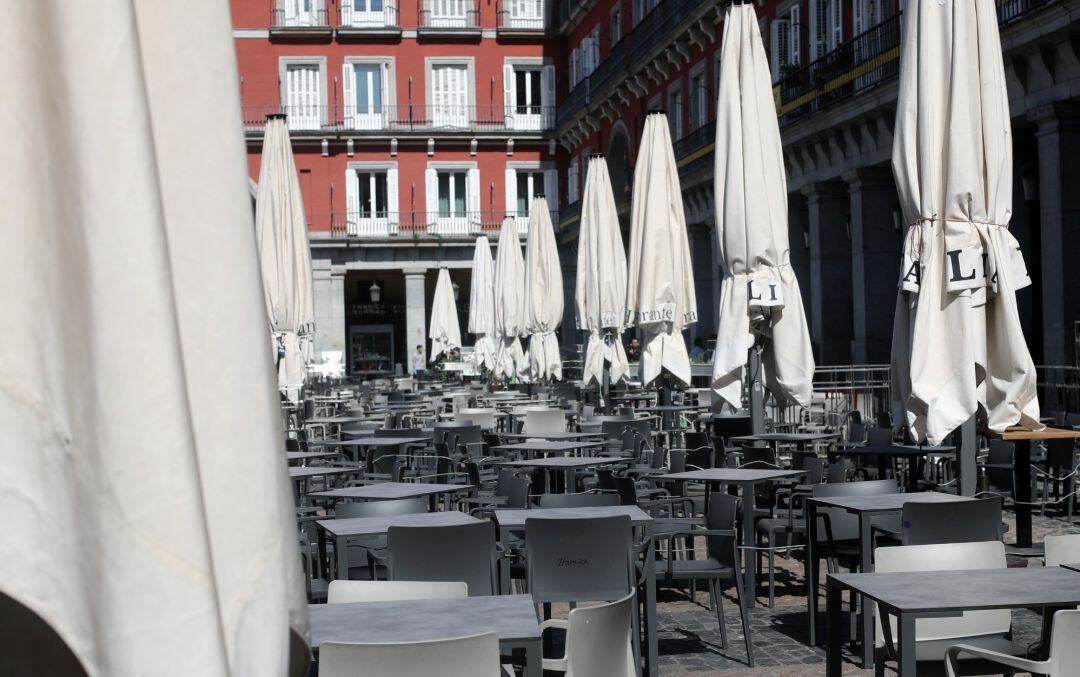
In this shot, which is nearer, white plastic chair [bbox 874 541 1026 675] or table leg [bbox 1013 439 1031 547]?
white plastic chair [bbox 874 541 1026 675]

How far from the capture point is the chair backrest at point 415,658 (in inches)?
128

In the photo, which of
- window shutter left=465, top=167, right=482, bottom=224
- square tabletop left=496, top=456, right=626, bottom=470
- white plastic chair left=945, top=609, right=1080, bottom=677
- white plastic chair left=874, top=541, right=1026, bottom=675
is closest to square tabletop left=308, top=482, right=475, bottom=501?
square tabletop left=496, top=456, right=626, bottom=470

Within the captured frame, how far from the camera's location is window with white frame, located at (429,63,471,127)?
4497cm

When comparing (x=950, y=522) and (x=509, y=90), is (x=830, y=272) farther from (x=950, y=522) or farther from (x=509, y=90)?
(x=509, y=90)

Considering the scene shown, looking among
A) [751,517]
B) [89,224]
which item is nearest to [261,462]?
[89,224]

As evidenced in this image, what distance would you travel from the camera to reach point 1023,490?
26.1ft

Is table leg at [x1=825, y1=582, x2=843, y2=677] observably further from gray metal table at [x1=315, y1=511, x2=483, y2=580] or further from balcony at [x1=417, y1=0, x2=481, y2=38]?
balcony at [x1=417, y1=0, x2=481, y2=38]

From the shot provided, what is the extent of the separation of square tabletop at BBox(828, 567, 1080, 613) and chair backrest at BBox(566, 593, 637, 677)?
86 centimetres

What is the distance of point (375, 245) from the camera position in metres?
44.1

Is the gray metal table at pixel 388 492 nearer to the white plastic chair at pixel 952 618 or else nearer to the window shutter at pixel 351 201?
the white plastic chair at pixel 952 618

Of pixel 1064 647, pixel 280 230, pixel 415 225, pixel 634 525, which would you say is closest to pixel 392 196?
pixel 415 225

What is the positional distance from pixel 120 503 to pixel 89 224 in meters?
0.38

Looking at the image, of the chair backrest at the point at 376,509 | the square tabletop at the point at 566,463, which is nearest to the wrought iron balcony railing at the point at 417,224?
the square tabletop at the point at 566,463

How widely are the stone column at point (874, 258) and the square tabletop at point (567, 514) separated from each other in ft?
55.3
